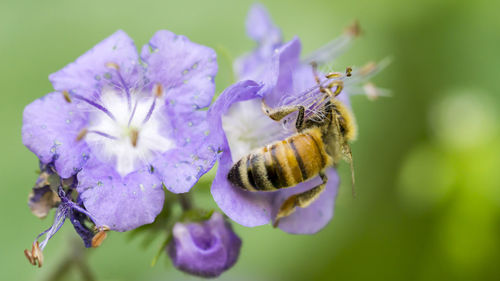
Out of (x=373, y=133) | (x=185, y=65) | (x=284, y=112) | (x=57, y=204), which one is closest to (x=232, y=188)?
(x=284, y=112)

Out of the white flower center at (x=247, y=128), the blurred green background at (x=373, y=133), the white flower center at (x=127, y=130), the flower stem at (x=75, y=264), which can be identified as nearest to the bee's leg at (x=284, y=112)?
the white flower center at (x=247, y=128)

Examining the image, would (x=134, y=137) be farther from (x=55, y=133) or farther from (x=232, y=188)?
(x=232, y=188)

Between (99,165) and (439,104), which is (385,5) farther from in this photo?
(99,165)

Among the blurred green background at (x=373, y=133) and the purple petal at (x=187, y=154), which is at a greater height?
the purple petal at (x=187, y=154)

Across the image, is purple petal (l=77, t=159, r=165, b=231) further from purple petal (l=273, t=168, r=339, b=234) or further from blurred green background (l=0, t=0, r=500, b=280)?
blurred green background (l=0, t=0, r=500, b=280)

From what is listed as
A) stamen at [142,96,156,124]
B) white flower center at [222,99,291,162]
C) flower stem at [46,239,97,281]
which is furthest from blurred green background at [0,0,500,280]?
stamen at [142,96,156,124]

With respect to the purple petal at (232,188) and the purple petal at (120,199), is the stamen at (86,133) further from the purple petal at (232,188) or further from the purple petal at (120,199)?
the purple petal at (232,188)
